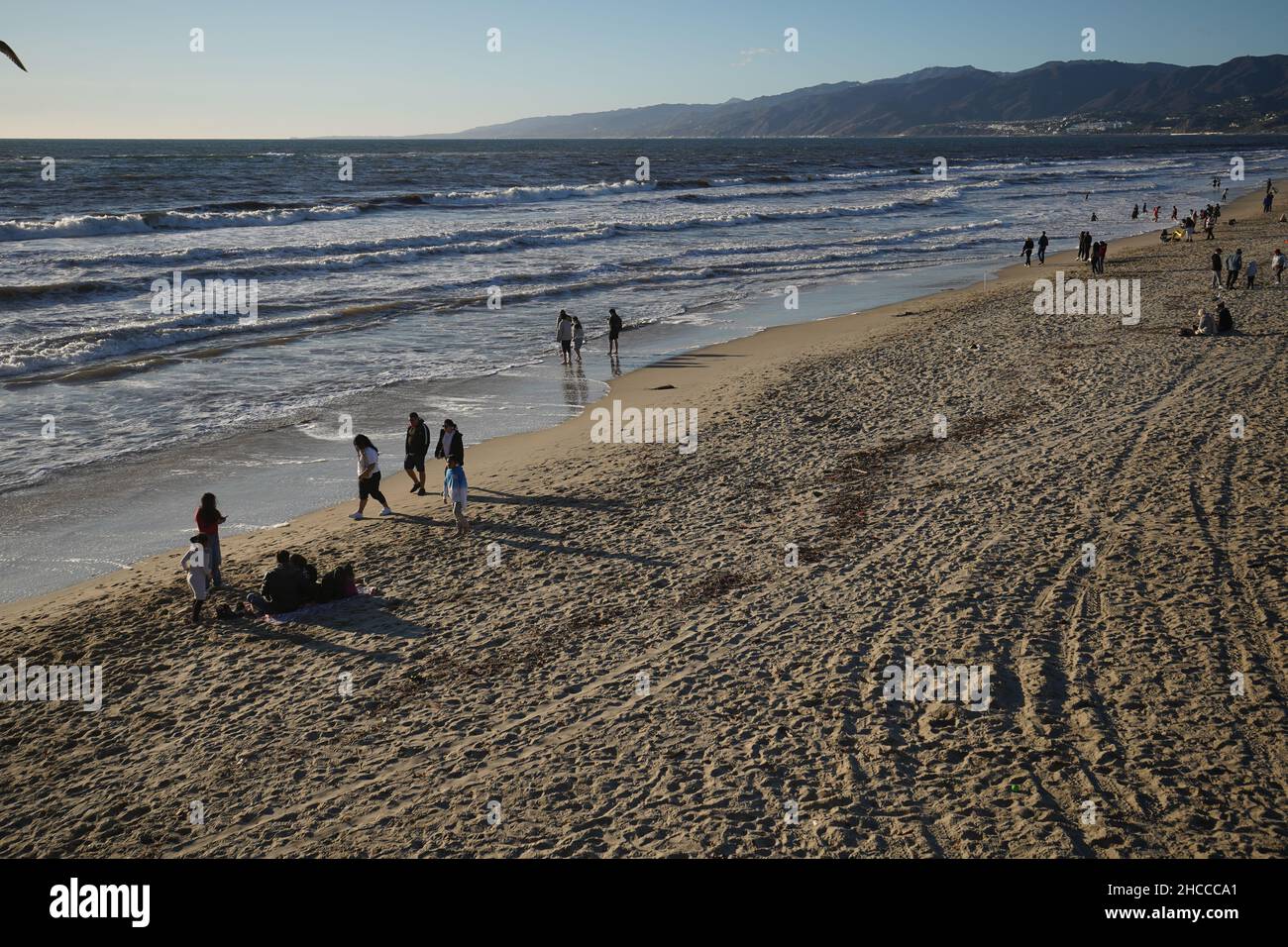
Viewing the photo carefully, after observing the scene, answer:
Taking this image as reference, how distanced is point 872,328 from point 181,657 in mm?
19916

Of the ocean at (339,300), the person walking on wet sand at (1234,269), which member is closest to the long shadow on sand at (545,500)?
the ocean at (339,300)

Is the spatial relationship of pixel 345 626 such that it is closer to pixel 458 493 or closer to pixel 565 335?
pixel 458 493

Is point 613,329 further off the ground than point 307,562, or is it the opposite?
point 613,329

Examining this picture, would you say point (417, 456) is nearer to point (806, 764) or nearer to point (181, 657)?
point (181, 657)

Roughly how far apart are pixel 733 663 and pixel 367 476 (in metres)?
6.53

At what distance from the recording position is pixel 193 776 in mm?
7426

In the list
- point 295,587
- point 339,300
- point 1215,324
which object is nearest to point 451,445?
point 295,587

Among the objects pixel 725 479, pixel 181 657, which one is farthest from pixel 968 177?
pixel 181 657

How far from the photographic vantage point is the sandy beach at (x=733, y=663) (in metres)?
6.64

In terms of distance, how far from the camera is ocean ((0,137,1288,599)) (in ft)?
50.0

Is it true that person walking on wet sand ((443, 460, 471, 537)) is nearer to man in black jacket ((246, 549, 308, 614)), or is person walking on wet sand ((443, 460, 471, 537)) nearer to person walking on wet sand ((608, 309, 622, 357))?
man in black jacket ((246, 549, 308, 614))

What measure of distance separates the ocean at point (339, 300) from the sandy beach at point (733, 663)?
8.91 feet

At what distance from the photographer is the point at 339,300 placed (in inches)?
1246
